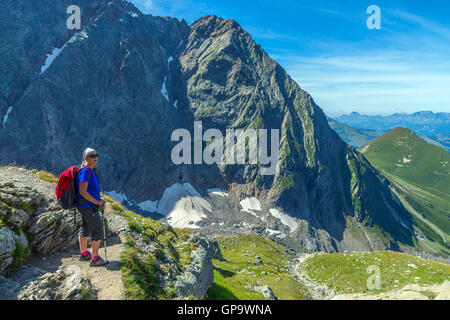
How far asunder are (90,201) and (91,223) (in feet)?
3.95

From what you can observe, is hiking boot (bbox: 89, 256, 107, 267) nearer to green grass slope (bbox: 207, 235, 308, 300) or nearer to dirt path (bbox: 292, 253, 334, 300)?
green grass slope (bbox: 207, 235, 308, 300)

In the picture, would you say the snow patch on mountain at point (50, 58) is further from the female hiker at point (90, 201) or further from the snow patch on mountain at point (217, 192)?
the female hiker at point (90, 201)

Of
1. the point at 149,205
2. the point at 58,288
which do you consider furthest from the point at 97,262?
the point at 149,205

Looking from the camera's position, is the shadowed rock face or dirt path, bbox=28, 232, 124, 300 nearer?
dirt path, bbox=28, 232, 124, 300

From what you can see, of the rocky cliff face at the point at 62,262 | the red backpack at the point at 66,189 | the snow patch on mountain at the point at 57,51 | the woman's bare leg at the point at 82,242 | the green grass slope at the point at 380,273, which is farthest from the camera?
the snow patch on mountain at the point at 57,51

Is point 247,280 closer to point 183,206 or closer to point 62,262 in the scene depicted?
point 62,262

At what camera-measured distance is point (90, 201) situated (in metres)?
10.3

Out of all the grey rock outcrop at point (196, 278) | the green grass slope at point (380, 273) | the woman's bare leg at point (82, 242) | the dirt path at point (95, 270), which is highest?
the woman's bare leg at point (82, 242)

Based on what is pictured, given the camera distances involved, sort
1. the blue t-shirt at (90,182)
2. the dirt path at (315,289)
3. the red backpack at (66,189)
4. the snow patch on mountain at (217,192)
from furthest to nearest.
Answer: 1. the snow patch on mountain at (217,192)
2. the dirt path at (315,289)
3. the blue t-shirt at (90,182)
4. the red backpack at (66,189)

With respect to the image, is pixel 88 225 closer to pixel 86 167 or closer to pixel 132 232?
pixel 86 167

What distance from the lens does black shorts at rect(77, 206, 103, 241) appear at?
1055 cm

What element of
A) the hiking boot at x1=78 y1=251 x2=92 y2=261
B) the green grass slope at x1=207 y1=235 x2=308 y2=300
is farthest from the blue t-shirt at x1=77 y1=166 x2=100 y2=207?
the green grass slope at x1=207 y1=235 x2=308 y2=300

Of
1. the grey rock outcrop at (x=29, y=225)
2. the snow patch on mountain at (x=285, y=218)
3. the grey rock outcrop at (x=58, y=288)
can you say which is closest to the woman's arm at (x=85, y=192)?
the grey rock outcrop at (x=58, y=288)

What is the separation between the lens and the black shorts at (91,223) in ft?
34.6
